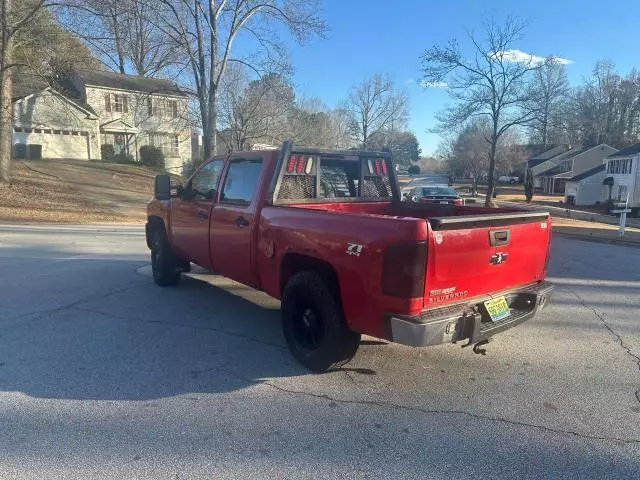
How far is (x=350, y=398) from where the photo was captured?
3557 millimetres

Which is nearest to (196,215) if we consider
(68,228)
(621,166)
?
(68,228)

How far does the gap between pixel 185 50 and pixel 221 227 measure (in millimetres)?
19366

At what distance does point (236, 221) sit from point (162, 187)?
1614 millimetres

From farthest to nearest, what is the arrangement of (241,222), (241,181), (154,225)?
(154,225), (241,181), (241,222)

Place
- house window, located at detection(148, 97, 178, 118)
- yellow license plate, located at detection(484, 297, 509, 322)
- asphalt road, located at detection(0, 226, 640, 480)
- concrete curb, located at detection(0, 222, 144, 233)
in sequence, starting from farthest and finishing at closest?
house window, located at detection(148, 97, 178, 118), concrete curb, located at detection(0, 222, 144, 233), yellow license plate, located at detection(484, 297, 509, 322), asphalt road, located at detection(0, 226, 640, 480)

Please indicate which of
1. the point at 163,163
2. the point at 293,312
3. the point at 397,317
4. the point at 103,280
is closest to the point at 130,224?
the point at 103,280

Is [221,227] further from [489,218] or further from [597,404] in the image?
[597,404]

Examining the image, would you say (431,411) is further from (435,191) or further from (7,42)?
(7,42)

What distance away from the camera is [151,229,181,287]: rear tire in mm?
6582

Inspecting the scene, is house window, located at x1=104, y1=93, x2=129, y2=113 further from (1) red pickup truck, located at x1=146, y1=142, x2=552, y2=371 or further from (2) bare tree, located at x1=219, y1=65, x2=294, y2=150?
(1) red pickup truck, located at x1=146, y1=142, x2=552, y2=371

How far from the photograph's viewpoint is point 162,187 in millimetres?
5887

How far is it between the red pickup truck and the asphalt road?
1.72ft

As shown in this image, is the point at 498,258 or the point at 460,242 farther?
the point at 498,258

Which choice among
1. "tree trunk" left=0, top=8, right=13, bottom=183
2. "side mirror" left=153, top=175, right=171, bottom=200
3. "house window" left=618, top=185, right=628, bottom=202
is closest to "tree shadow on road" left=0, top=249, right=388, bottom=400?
"side mirror" left=153, top=175, right=171, bottom=200
